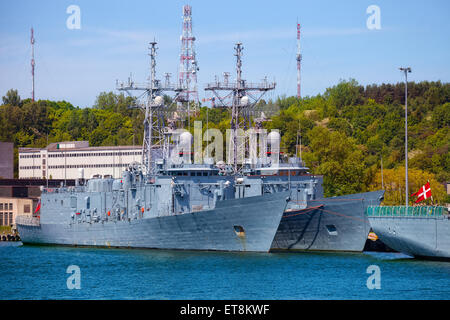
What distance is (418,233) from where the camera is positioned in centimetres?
4156

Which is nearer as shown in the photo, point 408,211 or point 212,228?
point 408,211

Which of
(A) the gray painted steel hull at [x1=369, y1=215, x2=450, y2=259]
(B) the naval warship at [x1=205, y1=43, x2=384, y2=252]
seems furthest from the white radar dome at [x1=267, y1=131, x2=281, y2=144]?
(A) the gray painted steel hull at [x1=369, y1=215, x2=450, y2=259]

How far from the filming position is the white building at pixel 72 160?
10625 cm

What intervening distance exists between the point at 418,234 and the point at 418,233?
0.09 meters

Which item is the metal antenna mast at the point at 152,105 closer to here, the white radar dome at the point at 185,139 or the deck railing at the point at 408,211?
the white radar dome at the point at 185,139

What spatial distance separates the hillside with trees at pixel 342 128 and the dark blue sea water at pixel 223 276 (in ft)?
Answer: 60.2

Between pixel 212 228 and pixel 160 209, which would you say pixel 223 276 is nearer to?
pixel 212 228

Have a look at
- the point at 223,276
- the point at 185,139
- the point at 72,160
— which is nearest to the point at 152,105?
the point at 185,139

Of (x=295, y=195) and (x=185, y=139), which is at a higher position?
(x=185, y=139)

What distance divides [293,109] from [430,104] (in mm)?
21967

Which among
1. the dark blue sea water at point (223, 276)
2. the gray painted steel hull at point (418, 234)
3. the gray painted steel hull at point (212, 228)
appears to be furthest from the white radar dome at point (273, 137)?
the gray painted steel hull at point (418, 234)
